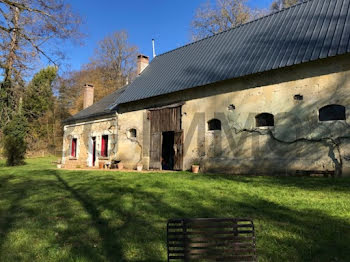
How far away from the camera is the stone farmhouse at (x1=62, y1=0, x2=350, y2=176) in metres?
8.30

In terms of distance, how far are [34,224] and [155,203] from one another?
232 centimetres

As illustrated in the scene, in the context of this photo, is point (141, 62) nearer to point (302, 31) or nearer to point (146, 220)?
point (302, 31)

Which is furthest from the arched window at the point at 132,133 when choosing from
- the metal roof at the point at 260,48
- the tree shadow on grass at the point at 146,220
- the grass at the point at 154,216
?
the tree shadow on grass at the point at 146,220

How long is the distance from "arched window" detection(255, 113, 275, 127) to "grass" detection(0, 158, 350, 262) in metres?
2.53

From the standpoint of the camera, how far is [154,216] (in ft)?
15.4

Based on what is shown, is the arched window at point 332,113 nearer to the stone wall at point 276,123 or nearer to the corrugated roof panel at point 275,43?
the stone wall at point 276,123

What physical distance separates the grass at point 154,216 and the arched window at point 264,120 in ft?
8.29

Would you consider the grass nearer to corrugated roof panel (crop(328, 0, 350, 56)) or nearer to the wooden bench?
the wooden bench

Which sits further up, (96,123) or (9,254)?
(96,123)

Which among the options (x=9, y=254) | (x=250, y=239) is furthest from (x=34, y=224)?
(x=250, y=239)

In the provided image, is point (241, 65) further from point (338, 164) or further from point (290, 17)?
point (338, 164)

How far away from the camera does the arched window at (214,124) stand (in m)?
11.1

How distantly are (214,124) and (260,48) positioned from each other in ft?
12.1

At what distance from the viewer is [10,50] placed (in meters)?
7.51
